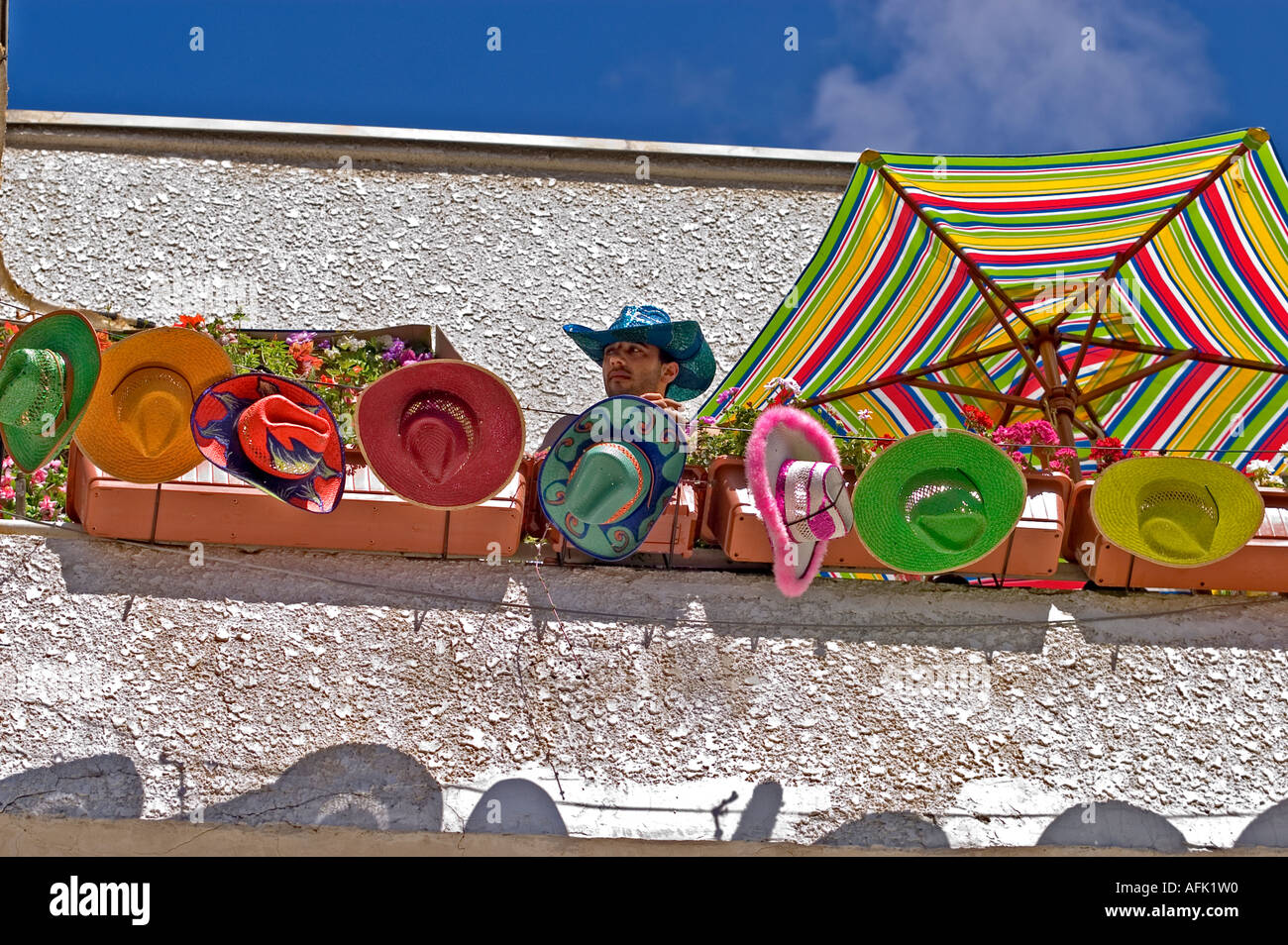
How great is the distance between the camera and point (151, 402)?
15.2ft

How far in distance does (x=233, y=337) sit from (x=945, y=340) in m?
3.52

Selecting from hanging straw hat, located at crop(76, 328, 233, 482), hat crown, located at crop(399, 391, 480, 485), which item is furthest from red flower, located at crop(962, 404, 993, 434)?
hanging straw hat, located at crop(76, 328, 233, 482)

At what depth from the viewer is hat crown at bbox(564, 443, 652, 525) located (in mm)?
4547

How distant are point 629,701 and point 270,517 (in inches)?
58.2

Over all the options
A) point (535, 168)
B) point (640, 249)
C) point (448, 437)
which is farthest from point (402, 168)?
point (448, 437)

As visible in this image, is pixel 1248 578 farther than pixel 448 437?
Yes

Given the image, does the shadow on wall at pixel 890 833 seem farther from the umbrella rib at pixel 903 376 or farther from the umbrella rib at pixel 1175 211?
the umbrella rib at pixel 1175 211

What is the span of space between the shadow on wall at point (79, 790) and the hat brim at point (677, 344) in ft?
8.02

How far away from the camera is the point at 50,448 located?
4371mm

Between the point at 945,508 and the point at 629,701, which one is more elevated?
the point at 945,508

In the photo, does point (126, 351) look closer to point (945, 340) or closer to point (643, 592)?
point (643, 592)

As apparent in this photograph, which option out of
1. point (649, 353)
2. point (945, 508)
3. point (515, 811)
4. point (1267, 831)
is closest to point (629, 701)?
point (515, 811)

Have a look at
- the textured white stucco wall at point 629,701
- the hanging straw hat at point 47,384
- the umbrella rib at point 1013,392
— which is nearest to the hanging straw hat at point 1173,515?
the textured white stucco wall at point 629,701

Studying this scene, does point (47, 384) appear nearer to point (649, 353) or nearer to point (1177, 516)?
point (649, 353)
